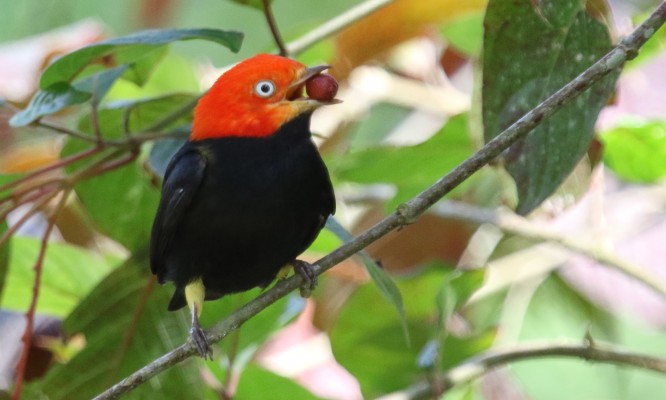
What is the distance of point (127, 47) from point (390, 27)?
1.26m

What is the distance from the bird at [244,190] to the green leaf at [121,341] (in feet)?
0.58

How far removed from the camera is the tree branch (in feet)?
7.40

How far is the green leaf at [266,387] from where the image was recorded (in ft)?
8.44

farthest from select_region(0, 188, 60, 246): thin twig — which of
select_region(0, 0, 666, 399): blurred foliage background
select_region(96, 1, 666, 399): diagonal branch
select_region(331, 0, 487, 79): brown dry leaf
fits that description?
select_region(331, 0, 487, 79): brown dry leaf

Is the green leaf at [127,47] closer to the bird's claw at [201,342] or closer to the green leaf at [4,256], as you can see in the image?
the green leaf at [4,256]

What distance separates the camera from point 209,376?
3.13 meters

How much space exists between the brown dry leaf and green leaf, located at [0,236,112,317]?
1.01 metres

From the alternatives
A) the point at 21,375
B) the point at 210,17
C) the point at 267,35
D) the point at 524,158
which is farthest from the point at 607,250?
the point at 210,17

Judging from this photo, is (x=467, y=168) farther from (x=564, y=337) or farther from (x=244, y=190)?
(x=564, y=337)

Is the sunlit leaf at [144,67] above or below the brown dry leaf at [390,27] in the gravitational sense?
above

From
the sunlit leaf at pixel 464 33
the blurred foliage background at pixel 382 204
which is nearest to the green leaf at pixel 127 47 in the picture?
the blurred foliage background at pixel 382 204

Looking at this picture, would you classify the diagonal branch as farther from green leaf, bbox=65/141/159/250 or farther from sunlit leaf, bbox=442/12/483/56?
sunlit leaf, bbox=442/12/483/56

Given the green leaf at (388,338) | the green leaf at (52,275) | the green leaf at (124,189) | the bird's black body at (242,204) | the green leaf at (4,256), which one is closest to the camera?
the bird's black body at (242,204)

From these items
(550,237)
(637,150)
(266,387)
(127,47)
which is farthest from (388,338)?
(127,47)
